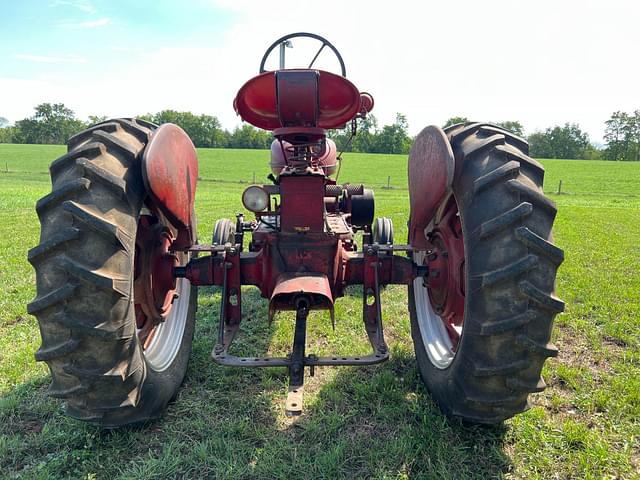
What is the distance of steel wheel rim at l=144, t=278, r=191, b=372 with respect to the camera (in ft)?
9.06

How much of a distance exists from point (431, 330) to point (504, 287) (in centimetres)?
126

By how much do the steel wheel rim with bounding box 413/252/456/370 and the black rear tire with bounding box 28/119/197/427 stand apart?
1.79m

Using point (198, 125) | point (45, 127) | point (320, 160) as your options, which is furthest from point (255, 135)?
point (320, 160)

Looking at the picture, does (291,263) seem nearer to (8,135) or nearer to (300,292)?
(300,292)

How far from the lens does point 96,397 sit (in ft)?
6.71

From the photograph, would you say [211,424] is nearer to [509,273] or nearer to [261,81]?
[509,273]

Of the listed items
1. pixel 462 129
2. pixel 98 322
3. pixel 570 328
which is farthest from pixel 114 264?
pixel 570 328

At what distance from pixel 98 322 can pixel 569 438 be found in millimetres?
2487

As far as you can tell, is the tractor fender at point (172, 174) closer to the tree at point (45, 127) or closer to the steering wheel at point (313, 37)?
the steering wheel at point (313, 37)

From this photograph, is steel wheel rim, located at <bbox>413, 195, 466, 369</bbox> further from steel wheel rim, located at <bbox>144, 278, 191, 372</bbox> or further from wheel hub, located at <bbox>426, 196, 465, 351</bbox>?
steel wheel rim, located at <bbox>144, 278, 191, 372</bbox>

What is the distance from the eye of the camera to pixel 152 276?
277 cm

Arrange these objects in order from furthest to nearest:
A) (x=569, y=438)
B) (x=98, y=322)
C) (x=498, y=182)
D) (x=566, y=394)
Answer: (x=566, y=394)
(x=569, y=438)
(x=498, y=182)
(x=98, y=322)

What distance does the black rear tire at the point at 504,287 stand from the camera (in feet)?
6.48

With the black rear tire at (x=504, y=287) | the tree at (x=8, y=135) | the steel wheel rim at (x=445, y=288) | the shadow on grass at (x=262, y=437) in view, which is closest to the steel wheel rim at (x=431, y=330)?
the steel wheel rim at (x=445, y=288)
